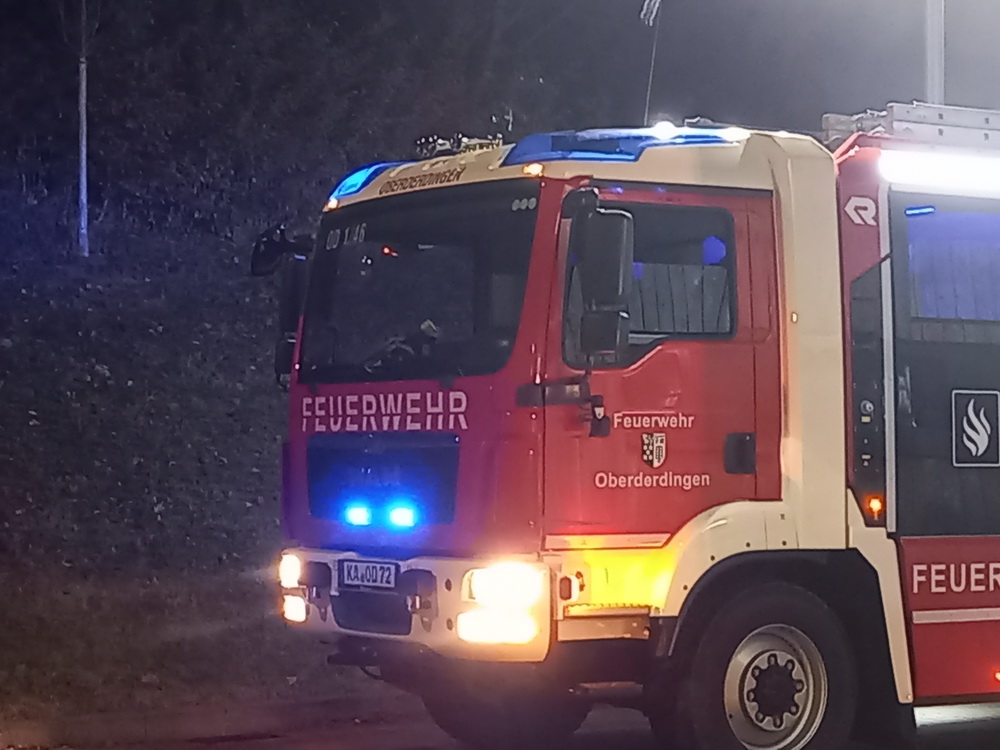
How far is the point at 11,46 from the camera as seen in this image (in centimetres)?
2438

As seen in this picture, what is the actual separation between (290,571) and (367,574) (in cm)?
68

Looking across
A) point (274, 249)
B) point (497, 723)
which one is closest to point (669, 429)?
point (497, 723)

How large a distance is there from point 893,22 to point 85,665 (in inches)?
729

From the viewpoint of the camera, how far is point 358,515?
819 centimetres

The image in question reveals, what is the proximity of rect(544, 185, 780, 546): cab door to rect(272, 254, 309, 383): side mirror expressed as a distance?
80.1 inches

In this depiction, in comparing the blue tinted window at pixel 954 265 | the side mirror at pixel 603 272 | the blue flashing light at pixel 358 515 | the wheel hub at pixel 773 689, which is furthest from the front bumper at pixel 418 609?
the blue tinted window at pixel 954 265

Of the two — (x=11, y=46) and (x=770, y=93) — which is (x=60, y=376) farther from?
(x=770, y=93)

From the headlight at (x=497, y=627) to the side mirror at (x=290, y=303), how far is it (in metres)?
2.22

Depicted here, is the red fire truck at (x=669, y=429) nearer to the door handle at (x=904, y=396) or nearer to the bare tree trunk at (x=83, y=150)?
the door handle at (x=904, y=396)

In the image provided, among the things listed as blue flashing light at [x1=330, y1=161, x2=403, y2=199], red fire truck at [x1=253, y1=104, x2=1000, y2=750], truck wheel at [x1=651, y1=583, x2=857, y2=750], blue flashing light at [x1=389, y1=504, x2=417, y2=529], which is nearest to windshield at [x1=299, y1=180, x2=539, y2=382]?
red fire truck at [x1=253, y1=104, x2=1000, y2=750]

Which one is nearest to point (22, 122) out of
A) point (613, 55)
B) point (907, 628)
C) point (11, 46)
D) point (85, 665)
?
point (11, 46)

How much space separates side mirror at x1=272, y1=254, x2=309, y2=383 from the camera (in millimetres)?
8875

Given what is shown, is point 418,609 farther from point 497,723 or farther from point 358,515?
point 497,723

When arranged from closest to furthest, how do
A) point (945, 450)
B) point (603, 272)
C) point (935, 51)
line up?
point (603, 272) → point (945, 450) → point (935, 51)
